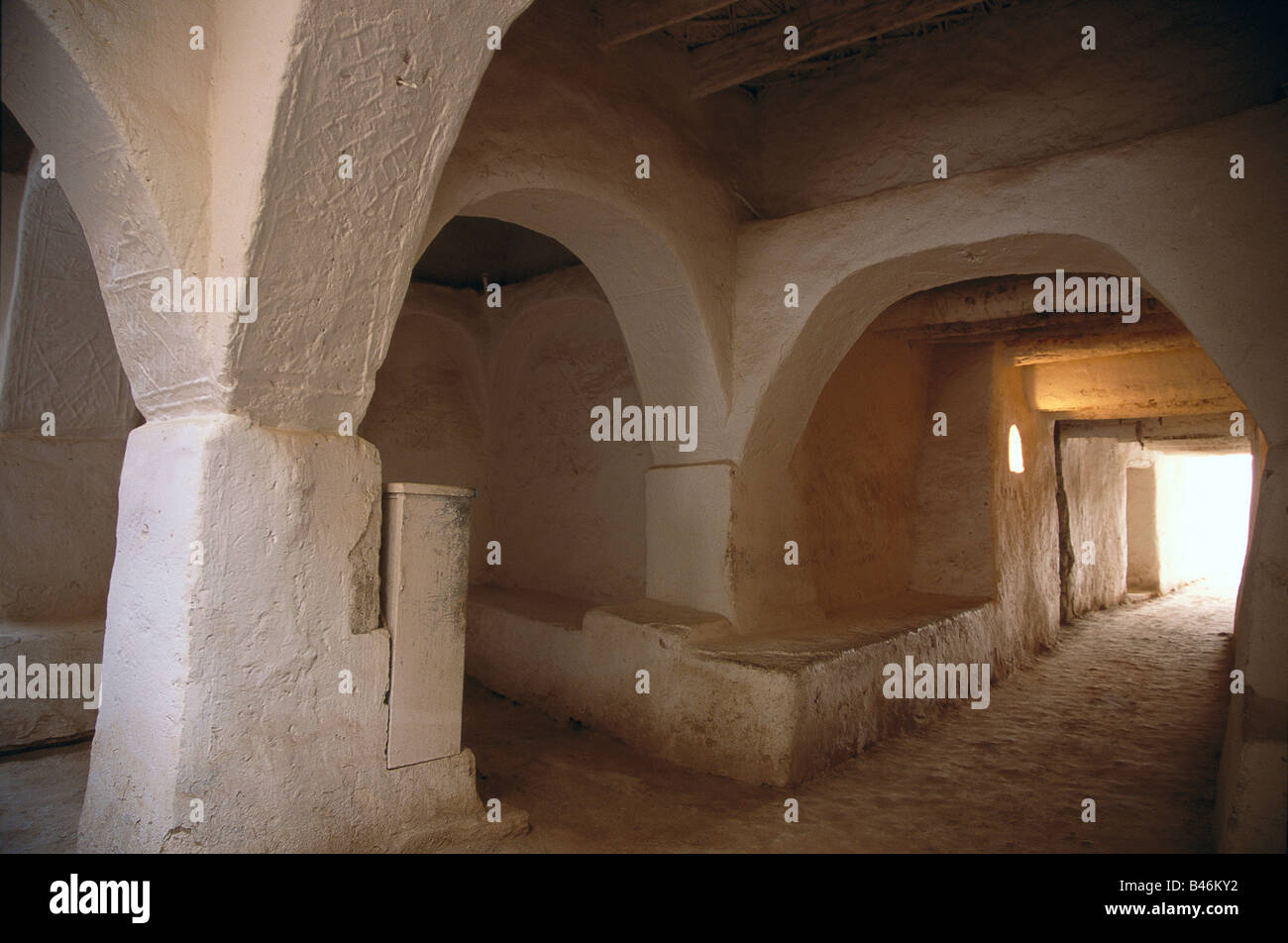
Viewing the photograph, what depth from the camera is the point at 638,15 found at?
3.89 meters

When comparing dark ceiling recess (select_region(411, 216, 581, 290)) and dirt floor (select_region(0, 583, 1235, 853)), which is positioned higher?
dark ceiling recess (select_region(411, 216, 581, 290))

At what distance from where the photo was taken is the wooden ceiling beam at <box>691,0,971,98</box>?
12.5ft

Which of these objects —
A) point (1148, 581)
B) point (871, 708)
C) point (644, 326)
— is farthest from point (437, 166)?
point (1148, 581)

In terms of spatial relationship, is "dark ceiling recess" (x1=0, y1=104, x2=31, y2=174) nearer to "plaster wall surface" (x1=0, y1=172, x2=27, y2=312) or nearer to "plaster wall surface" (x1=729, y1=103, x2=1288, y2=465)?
"plaster wall surface" (x1=0, y1=172, x2=27, y2=312)

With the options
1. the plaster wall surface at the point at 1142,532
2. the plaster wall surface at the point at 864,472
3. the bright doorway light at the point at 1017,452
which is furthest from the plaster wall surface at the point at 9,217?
the plaster wall surface at the point at 1142,532

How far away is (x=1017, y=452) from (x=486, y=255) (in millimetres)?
5015

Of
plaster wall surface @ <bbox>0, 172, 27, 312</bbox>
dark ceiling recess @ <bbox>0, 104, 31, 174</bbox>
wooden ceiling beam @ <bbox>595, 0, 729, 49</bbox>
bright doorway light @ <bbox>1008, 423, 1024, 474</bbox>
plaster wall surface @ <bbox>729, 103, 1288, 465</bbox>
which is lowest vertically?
bright doorway light @ <bbox>1008, 423, 1024, 474</bbox>

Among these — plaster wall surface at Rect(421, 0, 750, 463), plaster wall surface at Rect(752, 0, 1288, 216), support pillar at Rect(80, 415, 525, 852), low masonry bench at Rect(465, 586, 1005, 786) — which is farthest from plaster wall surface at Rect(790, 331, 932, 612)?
support pillar at Rect(80, 415, 525, 852)

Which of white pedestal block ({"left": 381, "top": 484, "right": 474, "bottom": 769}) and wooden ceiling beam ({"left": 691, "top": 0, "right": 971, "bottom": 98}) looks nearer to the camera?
white pedestal block ({"left": 381, "top": 484, "right": 474, "bottom": 769})

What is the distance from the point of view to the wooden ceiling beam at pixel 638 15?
371cm

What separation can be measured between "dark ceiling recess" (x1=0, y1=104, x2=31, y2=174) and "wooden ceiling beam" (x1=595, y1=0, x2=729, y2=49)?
3317mm

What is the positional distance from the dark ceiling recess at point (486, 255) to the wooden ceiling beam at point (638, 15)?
205 centimetres

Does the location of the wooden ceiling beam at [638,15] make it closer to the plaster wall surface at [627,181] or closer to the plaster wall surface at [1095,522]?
the plaster wall surface at [627,181]

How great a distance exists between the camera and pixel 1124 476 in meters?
10.3
